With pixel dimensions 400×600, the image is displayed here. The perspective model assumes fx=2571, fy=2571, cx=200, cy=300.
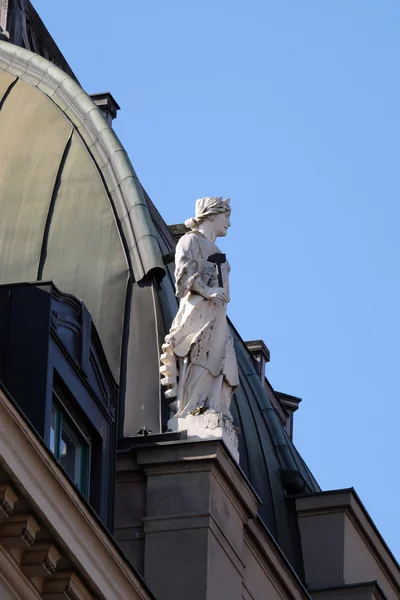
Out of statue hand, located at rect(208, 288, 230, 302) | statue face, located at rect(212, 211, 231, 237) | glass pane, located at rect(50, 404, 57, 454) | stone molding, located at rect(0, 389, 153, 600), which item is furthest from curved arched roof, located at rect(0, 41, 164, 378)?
stone molding, located at rect(0, 389, 153, 600)

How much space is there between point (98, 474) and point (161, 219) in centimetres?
1154

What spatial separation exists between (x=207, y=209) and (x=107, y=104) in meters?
7.51

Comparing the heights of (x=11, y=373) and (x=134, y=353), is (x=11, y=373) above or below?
below

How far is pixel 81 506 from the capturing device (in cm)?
2402

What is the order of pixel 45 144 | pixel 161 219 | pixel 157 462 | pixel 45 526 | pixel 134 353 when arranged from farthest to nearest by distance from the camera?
pixel 161 219, pixel 45 144, pixel 134 353, pixel 157 462, pixel 45 526

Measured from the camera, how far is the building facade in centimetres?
2383

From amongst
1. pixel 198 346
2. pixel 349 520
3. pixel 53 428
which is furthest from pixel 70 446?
pixel 349 520

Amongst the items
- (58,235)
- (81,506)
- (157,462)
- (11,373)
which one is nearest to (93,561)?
(81,506)

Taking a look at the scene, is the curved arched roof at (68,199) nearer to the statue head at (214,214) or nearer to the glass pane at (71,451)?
the statue head at (214,214)

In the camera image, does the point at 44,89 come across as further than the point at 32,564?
Yes

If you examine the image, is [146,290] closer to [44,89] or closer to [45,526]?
[44,89]

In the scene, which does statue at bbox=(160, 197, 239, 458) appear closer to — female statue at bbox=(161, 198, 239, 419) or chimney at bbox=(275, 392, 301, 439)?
female statue at bbox=(161, 198, 239, 419)

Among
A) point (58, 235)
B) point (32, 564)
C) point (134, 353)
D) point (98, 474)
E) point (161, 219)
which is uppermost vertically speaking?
point (161, 219)

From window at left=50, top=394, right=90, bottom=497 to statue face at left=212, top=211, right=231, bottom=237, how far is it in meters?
4.55
